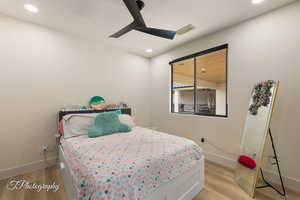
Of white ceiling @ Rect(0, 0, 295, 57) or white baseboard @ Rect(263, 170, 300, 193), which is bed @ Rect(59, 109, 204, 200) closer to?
white baseboard @ Rect(263, 170, 300, 193)

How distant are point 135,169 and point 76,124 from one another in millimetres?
1586

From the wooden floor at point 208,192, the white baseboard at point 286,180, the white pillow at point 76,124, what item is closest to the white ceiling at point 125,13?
the white pillow at point 76,124

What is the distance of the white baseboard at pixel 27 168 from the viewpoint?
82.2 inches

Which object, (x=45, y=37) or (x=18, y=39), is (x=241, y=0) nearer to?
(x=45, y=37)

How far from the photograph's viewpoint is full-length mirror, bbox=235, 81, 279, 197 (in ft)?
5.72

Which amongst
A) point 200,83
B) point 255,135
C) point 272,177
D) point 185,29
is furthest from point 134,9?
point 272,177

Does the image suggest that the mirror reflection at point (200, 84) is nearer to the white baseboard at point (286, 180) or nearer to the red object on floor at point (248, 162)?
the red object on floor at point (248, 162)

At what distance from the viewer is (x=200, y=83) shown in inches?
141

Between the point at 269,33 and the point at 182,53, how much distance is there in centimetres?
158

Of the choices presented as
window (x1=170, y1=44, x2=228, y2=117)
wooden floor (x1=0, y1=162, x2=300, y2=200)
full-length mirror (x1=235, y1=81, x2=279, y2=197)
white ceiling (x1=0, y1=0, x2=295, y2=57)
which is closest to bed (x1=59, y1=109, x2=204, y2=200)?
wooden floor (x1=0, y1=162, x2=300, y2=200)

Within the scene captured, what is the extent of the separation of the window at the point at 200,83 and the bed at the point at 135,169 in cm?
146

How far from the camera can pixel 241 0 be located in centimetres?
178

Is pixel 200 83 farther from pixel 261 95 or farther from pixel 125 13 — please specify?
pixel 125 13

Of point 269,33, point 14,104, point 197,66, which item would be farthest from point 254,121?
point 14,104
